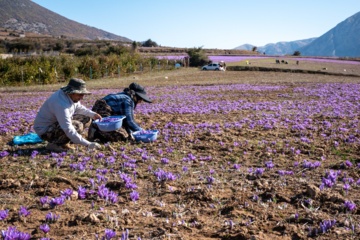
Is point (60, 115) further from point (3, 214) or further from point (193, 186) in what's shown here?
point (193, 186)

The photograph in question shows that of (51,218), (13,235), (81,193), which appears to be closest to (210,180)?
(81,193)

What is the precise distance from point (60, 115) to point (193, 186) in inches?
118

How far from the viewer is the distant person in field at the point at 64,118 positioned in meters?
6.57

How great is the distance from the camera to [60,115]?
21.5 ft

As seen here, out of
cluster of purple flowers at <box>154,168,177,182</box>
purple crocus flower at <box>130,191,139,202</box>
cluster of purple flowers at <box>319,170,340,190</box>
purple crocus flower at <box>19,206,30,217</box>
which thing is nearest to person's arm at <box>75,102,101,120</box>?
cluster of purple flowers at <box>154,168,177,182</box>

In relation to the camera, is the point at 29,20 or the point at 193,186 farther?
the point at 29,20

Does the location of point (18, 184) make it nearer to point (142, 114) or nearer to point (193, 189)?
point (193, 189)

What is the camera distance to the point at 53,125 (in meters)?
7.09

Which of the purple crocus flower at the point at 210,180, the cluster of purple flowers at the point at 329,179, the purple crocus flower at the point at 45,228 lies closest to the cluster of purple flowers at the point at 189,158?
the purple crocus flower at the point at 210,180


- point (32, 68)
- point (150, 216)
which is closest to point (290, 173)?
point (150, 216)

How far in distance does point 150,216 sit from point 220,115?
29.0ft

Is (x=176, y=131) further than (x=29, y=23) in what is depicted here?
No

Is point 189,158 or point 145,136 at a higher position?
point 145,136

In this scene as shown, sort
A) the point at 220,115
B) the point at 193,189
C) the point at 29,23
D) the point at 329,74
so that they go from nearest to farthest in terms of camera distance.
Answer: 1. the point at 193,189
2. the point at 220,115
3. the point at 329,74
4. the point at 29,23
